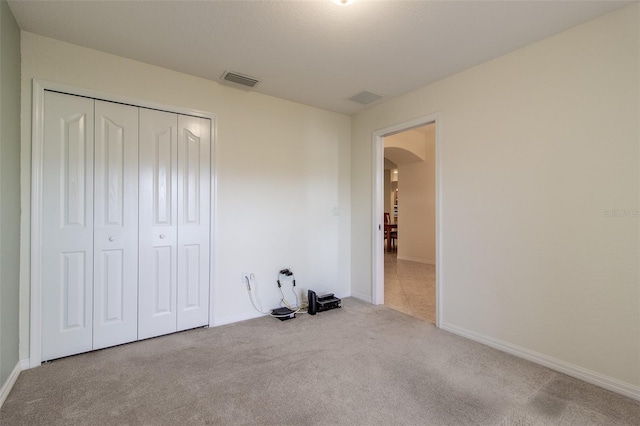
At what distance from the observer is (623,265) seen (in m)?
1.88

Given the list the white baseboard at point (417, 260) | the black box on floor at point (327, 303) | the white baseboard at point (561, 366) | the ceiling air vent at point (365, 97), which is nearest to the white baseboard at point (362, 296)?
the black box on floor at point (327, 303)

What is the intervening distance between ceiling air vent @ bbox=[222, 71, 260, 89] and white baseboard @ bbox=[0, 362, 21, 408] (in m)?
2.75

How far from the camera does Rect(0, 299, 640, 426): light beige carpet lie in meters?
1.63

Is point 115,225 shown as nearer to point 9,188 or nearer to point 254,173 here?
point 9,188

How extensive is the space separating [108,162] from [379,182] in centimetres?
278

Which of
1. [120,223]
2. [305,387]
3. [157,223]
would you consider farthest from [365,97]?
[305,387]

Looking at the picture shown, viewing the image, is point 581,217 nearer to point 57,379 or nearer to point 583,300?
point 583,300

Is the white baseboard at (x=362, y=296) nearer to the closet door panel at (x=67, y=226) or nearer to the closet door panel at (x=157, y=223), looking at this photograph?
the closet door panel at (x=157, y=223)

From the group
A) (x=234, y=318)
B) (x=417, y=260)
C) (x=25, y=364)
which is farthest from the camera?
(x=417, y=260)

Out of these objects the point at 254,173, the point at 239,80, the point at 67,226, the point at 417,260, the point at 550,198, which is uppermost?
the point at 239,80

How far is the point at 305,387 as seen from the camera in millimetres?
1899

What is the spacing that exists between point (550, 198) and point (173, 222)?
3.14 m

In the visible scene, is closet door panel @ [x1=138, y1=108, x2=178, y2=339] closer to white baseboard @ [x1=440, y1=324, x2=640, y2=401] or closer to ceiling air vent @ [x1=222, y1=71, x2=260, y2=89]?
ceiling air vent @ [x1=222, y1=71, x2=260, y2=89]

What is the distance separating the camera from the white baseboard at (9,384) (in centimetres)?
174
